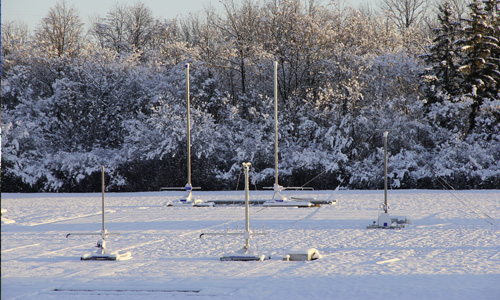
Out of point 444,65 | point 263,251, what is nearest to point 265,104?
point 444,65

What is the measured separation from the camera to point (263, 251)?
39.9ft

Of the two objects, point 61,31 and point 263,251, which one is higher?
point 61,31

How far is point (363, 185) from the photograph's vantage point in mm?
30266

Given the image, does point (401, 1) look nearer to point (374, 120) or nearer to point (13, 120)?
point (374, 120)

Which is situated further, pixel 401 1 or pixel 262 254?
pixel 401 1

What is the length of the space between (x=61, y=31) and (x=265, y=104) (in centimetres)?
1315

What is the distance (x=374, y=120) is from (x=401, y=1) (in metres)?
16.1

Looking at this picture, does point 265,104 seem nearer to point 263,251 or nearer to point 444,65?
point 444,65

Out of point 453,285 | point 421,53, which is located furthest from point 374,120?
point 453,285

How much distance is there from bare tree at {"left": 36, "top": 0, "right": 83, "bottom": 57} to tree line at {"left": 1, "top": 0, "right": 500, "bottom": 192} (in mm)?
81

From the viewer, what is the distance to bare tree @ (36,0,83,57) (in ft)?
123

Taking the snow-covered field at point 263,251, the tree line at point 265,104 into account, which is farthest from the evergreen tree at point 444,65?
the snow-covered field at point 263,251

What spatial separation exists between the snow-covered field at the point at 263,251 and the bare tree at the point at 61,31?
18.4 meters

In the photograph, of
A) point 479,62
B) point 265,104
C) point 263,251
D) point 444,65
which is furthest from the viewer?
point 265,104
